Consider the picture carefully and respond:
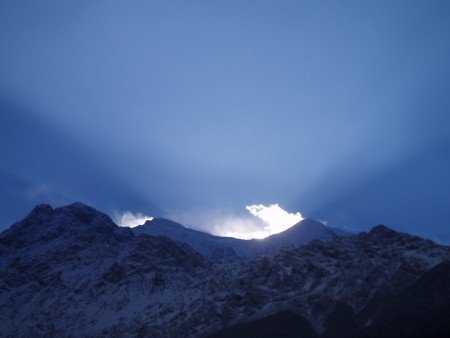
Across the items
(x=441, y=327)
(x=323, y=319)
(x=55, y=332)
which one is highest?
(x=55, y=332)

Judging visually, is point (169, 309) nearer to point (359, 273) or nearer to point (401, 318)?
point (359, 273)

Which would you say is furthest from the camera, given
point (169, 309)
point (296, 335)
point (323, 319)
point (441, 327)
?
point (169, 309)

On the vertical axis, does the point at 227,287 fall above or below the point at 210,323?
above

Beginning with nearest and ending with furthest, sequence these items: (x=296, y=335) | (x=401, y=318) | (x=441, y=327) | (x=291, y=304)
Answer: (x=441, y=327)
(x=401, y=318)
(x=296, y=335)
(x=291, y=304)

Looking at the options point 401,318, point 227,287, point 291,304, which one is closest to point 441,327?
point 401,318

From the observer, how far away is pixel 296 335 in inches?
5566

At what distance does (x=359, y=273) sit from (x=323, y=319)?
35098 millimetres

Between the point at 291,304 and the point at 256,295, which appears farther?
the point at 256,295

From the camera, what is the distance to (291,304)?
166500mm

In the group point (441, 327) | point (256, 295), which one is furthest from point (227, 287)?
point (441, 327)

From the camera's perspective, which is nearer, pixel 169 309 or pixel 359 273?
pixel 359 273

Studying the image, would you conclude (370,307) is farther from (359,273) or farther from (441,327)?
(441,327)

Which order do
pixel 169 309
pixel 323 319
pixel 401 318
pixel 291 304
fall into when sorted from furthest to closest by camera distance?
pixel 169 309, pixel 291 304, pixel 323 319, pixel 401 318

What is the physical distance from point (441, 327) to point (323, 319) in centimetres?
4771
